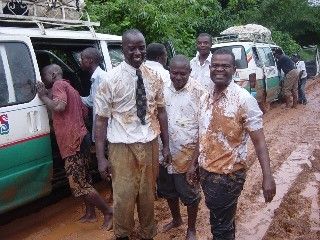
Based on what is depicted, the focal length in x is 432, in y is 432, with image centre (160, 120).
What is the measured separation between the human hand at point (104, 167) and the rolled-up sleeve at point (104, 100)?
366 millimetres

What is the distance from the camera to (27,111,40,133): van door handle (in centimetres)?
391

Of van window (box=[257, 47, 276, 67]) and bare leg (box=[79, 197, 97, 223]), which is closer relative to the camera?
bare leg (box=[79, 197, 97, 223])

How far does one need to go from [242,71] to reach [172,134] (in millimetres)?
6129

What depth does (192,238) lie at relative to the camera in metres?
3.96

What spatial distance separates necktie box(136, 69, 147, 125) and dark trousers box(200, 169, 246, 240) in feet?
2.20

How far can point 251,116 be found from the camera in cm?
290

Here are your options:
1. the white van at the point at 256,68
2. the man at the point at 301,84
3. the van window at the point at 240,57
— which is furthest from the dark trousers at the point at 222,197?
the man at the point at 301,84

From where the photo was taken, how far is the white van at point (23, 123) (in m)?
3.70

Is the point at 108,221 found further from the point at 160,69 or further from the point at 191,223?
the point at 160,69

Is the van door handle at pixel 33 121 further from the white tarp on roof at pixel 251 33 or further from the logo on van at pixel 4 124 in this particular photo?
the white tarp on roof at pixel 251 33

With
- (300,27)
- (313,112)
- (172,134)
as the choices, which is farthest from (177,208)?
(300,27)

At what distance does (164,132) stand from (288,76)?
9537 millimetres

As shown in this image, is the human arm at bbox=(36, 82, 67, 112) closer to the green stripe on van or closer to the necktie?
the green stripe on van

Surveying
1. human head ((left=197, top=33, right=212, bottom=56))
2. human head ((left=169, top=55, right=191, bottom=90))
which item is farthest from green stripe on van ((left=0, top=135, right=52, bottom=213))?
human head ((left=197, top=33, right=212, bottom=56))
